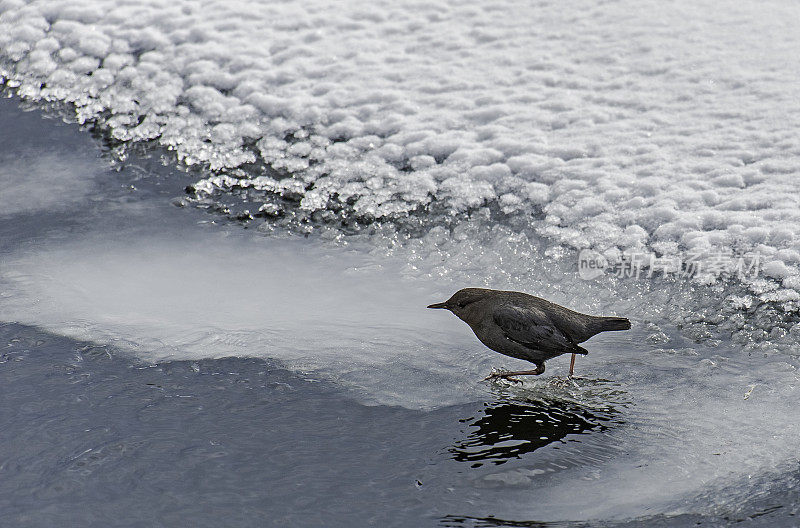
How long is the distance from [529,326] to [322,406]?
830 millimetres

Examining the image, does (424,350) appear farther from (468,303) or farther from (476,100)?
(476,100)

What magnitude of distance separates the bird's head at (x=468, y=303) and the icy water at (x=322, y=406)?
8.8 inches

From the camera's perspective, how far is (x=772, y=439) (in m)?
3.01

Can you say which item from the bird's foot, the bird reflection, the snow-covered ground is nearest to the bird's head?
the bird's foot

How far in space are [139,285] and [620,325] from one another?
2.22m

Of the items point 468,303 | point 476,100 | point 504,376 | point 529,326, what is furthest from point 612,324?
point 476,100

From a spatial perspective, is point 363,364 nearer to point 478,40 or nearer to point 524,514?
point 524,514

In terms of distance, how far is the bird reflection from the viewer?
2943 millimetres

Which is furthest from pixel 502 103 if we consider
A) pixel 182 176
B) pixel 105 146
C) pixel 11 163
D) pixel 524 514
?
pixel 524 514

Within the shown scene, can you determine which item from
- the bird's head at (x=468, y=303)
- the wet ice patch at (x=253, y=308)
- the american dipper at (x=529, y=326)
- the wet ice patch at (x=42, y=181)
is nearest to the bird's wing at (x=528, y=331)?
the american dipper at (x=529, y=326)

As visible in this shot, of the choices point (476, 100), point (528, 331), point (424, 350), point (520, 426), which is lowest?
point (520, 426)

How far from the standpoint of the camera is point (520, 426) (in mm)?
3109

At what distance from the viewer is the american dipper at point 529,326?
10.9 ft

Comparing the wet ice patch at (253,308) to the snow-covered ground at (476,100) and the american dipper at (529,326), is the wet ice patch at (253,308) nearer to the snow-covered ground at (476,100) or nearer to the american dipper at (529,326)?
the american dipper at (529,326)
